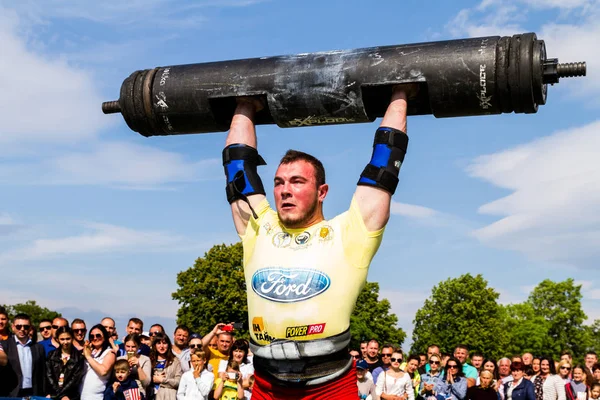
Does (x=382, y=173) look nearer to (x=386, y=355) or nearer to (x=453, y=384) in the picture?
(x=453, y=384)

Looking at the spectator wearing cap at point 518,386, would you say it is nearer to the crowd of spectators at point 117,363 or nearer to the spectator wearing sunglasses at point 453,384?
the spectator wearing sunglasses at point 453,384

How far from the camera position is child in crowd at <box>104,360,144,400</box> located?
11724 mm

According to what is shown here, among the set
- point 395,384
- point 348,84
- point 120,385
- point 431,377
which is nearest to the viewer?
point 348,84

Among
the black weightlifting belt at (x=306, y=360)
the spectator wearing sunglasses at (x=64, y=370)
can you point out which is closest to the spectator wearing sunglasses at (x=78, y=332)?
the spectator wearing sunglasses at (x=64, y=370)

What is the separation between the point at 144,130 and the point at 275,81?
1231 mm

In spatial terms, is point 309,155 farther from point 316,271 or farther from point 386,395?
point 386,395

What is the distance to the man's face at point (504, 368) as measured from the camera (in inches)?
631

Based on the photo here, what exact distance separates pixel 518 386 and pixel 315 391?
10559 mm

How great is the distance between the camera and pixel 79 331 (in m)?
12.4

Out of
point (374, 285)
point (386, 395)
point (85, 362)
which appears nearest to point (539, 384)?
point (386, 395)

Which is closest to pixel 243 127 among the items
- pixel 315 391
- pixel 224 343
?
pixel 315 391

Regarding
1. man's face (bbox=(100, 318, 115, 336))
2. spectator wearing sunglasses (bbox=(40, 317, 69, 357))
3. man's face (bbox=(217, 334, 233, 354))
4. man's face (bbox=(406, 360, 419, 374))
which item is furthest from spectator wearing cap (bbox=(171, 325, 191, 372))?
man's face (bbox=(406, 360, 419, 374))

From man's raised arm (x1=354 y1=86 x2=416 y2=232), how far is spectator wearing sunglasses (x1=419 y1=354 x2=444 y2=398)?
10.0 metres

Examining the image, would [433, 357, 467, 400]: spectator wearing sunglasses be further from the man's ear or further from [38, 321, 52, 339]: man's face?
the man's ear
